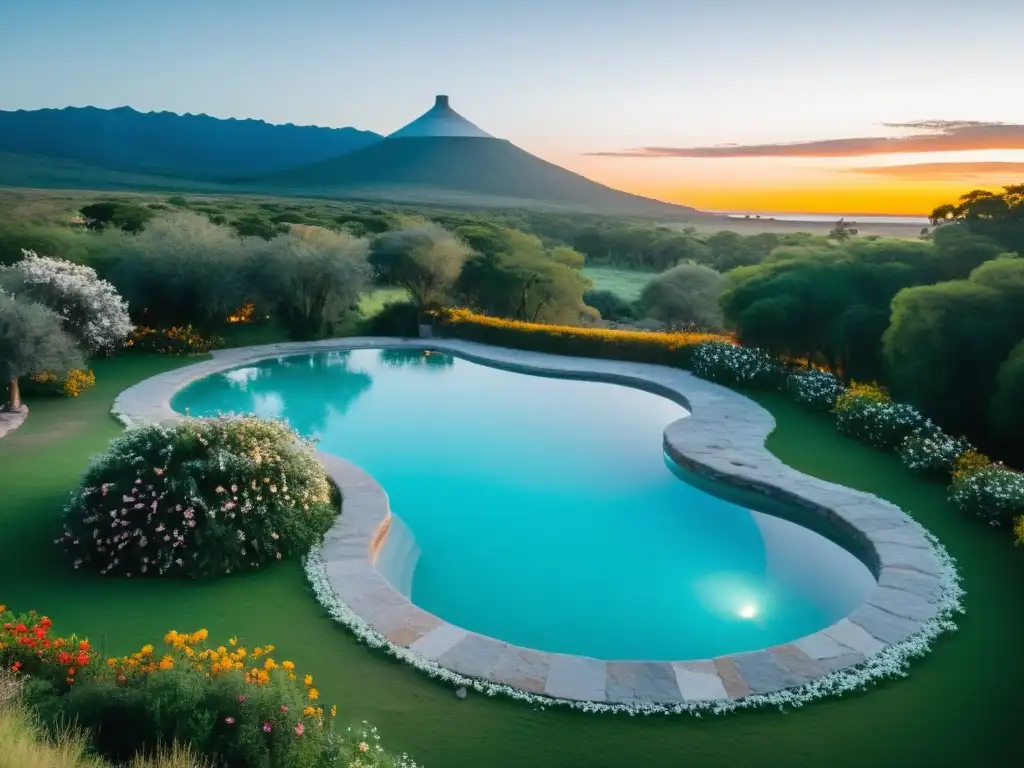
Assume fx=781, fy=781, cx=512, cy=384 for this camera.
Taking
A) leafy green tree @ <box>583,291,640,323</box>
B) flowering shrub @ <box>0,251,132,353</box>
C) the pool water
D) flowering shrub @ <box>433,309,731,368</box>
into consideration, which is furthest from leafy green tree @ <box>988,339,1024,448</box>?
leafy green tree @ <box>583,291,640,323</box>

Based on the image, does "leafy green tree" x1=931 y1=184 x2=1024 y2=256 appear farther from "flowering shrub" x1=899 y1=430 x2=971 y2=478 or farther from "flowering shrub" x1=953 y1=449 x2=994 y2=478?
"flowering shrub" x1=953 y1=449 x2=994 y2=478

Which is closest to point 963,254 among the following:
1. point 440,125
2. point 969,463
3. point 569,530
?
point 969,463

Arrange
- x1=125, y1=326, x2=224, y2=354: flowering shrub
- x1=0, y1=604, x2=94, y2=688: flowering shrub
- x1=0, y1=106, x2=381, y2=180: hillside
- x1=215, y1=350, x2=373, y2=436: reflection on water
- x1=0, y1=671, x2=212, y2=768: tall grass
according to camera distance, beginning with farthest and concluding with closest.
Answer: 1. x1=0, y1=106, x2=381, y2=180: hillside
2. x1=125, y1=326, x2=224, y2=354: flowering shrub
3. x1=215, y1=350, x2=373, y2=436: reflection on water
4. x1=0, y1=604, x2=94, y2=688: flowering shrub
5. x1=0, y1=671, x2=212, y2=768: tall grass

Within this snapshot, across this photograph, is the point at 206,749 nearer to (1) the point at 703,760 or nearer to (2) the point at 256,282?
(1) the point at 703,760

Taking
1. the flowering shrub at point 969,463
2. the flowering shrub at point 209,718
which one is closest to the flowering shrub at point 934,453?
the flowering shrub at point 969,463

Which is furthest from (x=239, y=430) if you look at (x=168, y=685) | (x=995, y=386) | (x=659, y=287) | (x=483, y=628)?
(x=659, y=287)

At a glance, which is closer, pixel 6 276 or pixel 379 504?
pixel 379 504
